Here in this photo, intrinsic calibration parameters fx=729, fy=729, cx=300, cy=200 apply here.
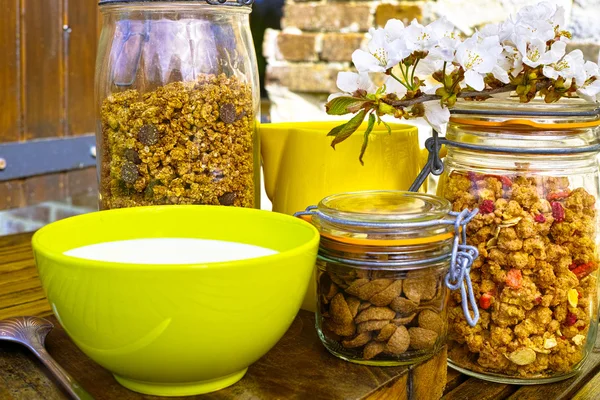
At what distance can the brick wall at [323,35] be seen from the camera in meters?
1.37

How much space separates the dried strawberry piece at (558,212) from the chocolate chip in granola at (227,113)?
0.96ft

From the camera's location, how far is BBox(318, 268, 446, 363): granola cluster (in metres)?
0.55

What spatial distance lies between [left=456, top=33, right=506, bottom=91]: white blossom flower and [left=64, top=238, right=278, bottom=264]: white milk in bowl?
→ 0.21 metres

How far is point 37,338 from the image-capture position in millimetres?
586

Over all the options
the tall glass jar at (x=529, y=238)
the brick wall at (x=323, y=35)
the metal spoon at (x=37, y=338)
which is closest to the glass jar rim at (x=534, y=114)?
the tall glass jar at (x=529, y=238)

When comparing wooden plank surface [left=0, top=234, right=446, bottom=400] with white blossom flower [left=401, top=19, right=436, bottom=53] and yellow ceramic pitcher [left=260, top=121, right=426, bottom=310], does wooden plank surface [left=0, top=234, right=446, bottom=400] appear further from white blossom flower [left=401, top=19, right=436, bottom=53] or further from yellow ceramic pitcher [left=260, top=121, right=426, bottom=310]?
white blossom flower [left=401, top=19, right=436, bottom=53]

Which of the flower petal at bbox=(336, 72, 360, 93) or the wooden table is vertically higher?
the flower petal at bbox=(336, 72, 360, 93)

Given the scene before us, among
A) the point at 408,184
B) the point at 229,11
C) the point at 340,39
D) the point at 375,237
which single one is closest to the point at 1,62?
the point at 340,39

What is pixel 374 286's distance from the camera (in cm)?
55

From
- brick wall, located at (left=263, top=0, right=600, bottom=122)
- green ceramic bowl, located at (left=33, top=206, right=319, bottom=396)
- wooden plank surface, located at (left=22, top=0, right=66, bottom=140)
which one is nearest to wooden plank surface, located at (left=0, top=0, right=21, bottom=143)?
wooden plank surface, located at (left=22, top=0, right=66, bottom=140)

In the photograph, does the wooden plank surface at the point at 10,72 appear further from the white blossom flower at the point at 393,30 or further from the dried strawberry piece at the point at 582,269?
the dried strawberry piece at the point at 582,269

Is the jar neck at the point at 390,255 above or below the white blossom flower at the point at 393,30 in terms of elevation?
below

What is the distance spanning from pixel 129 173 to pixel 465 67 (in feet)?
1.03

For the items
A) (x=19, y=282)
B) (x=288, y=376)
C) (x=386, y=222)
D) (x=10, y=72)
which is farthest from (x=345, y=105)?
(x=10, y=72)
